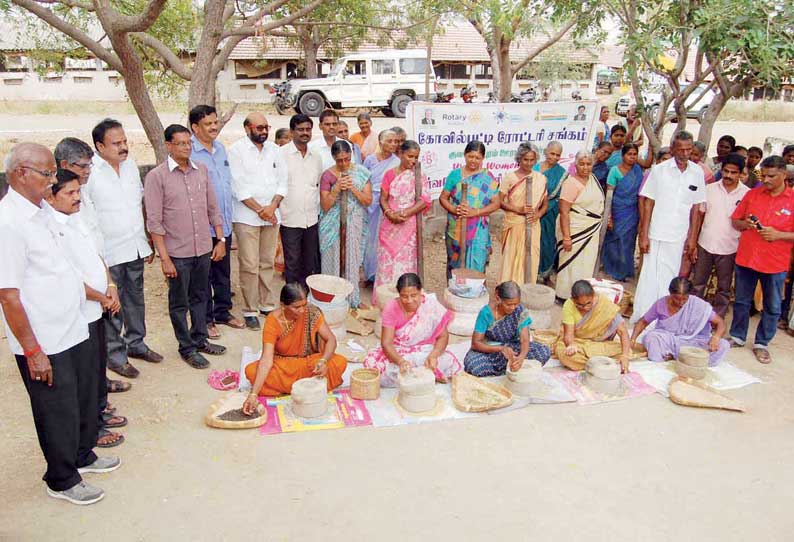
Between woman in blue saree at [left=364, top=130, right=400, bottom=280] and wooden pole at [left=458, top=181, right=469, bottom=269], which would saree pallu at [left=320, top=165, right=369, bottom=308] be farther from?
wooden pole at [left=458, top=181, right=469, bottom=269]

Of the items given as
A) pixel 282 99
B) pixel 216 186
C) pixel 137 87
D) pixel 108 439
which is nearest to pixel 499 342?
pixel 216 186

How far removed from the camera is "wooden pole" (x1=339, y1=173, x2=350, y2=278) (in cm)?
557

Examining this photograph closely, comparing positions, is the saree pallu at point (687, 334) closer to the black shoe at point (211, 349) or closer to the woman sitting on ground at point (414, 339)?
the woman sitting on ground at point (414, 339)

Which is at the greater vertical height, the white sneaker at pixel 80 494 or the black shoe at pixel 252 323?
the black shoe at pixel 252 323

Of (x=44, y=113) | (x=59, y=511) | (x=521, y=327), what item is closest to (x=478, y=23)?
(x=521, y=327)

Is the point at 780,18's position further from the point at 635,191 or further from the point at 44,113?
the point at 44,113

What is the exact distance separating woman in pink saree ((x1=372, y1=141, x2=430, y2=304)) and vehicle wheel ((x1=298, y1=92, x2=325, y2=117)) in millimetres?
15350

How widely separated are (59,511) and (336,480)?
1.33 meters

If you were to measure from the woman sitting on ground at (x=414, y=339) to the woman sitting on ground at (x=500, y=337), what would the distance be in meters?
0.18

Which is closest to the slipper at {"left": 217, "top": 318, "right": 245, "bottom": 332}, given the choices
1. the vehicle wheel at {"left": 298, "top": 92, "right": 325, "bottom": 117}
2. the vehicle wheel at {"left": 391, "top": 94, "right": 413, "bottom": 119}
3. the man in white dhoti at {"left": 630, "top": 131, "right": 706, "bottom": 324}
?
the man in white dhoti at {"left": 630, "top": 131, "right": 706, "bottom": 324}

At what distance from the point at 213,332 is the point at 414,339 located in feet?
5.92

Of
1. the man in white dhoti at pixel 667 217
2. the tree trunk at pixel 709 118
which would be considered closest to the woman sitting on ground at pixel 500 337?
the man in white dhoti at pixel 667 217

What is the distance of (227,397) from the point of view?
13.3 feet

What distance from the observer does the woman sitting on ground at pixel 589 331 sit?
470 cm
